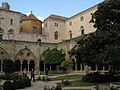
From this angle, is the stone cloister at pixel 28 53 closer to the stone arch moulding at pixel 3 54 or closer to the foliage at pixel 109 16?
the stone arch moulding at pixel 3 54

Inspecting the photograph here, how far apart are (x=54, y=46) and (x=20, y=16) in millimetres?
13641

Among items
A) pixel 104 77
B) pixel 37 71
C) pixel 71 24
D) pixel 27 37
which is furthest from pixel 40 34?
pixel 104 77

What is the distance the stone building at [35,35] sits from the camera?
113 feet

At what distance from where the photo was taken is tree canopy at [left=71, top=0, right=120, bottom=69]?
Result: 532 inches

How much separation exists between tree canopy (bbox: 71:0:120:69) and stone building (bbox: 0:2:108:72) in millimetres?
14734

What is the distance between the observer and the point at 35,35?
151ft

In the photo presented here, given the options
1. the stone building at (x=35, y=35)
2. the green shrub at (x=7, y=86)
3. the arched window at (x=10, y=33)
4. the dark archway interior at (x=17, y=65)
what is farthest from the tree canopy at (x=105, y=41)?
the arched window at (x=10, y=33)

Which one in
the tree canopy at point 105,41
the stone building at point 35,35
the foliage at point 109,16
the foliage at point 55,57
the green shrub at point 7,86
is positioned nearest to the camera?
the green shrub at point 7,86

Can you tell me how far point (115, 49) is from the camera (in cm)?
1302

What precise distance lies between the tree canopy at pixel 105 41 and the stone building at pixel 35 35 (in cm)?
1473

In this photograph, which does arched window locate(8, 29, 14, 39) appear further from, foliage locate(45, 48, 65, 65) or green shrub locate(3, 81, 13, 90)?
green shrub locate(3, 81, 13, 90)

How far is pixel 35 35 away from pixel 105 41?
32.9 m

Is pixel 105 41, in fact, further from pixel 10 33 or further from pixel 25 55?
pixel 10 33

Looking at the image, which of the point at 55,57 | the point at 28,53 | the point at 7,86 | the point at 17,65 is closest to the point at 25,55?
the point at 28,53
